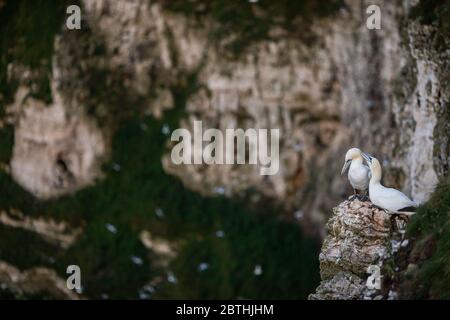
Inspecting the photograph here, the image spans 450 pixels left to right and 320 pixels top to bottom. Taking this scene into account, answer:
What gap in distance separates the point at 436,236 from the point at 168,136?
3100cm

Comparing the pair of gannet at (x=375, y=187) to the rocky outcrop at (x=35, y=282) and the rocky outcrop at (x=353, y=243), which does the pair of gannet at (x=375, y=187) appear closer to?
the rocky outcrop at (x=353, y=243)

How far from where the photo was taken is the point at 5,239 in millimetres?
45438

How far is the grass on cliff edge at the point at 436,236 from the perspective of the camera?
14023 millimetres

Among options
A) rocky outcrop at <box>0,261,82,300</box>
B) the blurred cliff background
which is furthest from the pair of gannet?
rocky outcrop at <box>0,261,82,300</box>

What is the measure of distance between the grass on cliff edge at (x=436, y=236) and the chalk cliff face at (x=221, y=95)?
2367 centimetres

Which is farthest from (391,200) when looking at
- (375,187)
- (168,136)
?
(168,136)

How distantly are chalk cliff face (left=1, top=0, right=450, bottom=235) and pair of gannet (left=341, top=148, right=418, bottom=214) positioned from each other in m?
22.2

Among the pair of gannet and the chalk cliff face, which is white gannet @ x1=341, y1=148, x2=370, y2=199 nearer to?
the pair of gannet

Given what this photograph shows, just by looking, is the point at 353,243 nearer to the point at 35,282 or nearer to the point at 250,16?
the point at 250,16

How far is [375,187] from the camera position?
54.5 ft

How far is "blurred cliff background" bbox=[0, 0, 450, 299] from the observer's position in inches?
1695

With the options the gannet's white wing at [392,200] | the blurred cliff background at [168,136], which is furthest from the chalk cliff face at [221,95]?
the gannet's white wing at [392,200]
